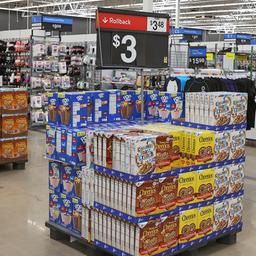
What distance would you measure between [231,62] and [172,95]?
752cm

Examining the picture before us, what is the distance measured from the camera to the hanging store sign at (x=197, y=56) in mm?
11273

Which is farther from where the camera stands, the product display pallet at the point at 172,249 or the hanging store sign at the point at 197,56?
the hanging store sign at the point at 197,56

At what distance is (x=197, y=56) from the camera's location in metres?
11.4

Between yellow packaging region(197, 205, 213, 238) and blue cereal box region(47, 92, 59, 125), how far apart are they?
1.64 meters

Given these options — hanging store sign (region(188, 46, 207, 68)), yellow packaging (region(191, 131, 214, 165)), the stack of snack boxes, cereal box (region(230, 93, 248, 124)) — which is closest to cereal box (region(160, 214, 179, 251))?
yellow packaging (region(191, 131, 214, 165))

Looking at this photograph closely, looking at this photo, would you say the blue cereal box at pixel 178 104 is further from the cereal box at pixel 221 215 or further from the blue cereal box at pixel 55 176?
the blue cereal box at pixel 55 176

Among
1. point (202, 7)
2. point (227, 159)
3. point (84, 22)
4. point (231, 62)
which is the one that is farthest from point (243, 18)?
point (227, 159)

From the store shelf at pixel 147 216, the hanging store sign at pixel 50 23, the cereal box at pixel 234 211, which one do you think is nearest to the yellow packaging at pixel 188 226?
the store shelf at pixel 147 216

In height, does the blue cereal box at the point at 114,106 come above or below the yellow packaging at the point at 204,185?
above

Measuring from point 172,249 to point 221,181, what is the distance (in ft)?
2.74

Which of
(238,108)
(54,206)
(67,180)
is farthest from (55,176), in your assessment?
(238,108)

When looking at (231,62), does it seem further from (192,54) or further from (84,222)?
(84,222)

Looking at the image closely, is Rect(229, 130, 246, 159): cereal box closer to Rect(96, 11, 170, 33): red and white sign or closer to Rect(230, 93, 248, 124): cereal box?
Rect(230, 93, 248, 124): cereal box

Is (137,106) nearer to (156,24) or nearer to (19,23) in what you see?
(156,24)
